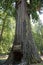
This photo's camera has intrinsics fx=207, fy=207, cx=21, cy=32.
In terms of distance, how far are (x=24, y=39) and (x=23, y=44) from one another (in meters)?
0.47

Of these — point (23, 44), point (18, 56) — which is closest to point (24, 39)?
point (23, 44)

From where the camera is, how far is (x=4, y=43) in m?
34.3

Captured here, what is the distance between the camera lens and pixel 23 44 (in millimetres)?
16703

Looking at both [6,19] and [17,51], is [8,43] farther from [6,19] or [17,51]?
[17,51]

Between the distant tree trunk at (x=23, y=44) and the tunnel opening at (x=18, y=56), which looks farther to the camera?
the tunnel opening at (x=18, y=56)

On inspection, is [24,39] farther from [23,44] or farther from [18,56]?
[18,56]

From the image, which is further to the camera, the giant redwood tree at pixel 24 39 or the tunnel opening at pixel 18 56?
the tunnel opening at pixel 18 56

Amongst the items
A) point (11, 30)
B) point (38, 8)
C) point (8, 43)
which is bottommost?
point (8, 43)

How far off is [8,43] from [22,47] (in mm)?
18730

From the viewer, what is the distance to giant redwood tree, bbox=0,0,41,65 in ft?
54.3

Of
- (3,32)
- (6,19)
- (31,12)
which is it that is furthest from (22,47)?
(3,32)

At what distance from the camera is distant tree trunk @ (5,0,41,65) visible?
16531 mm

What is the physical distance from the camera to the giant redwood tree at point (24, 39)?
1656 cm

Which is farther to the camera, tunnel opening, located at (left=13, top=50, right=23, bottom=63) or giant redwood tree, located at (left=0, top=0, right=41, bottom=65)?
tunnel opening, located at (left=13, top=50, right=23, bottom=63)
